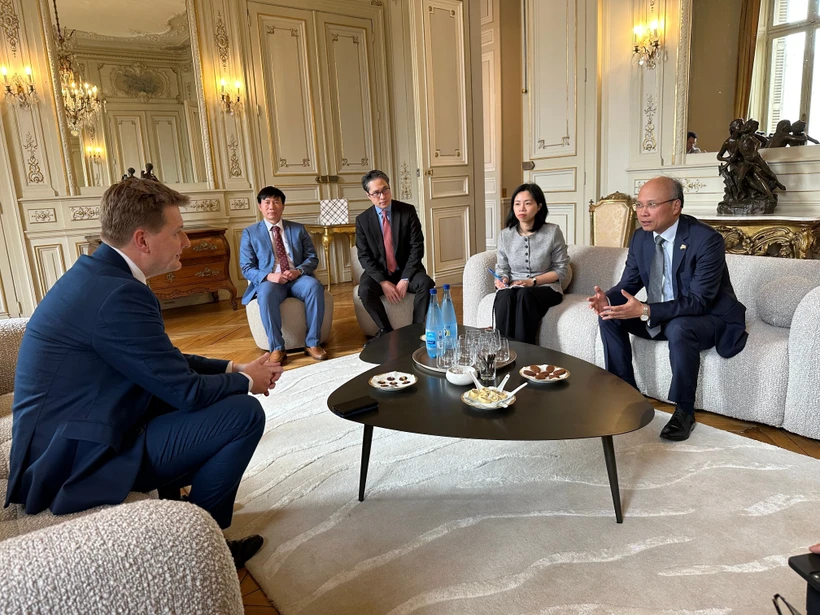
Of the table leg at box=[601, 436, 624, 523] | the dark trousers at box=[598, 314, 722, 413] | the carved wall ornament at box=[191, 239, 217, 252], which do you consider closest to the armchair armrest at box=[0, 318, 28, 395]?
the table leg at box=[601, 436, 624, 523]

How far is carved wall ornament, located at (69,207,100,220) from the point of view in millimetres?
5020

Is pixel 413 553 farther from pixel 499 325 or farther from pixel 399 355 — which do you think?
pixel 499 325

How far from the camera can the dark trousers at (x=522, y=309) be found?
9.98 feet

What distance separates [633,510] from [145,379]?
1.54 m

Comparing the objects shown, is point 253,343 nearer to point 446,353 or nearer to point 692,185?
point 446,353

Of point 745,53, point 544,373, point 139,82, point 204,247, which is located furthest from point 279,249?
point 745,53

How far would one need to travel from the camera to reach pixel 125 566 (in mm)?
771

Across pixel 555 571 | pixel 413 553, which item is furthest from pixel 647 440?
pixel 413 553

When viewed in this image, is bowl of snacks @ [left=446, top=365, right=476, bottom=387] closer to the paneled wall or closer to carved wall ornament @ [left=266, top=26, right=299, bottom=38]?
the paneled wall

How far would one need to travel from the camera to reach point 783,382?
2.27 metres

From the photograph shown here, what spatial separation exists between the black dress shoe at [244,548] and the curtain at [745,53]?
4383mm

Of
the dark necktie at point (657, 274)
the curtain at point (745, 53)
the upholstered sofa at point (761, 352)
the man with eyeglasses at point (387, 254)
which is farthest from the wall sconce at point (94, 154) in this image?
the curtain at point (745, 53)

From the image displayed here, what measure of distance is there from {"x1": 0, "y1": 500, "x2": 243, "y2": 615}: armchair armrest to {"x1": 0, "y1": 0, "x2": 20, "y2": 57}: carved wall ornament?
17.6 feet

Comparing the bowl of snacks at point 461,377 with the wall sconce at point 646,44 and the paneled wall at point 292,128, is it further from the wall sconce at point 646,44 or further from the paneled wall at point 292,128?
the wall sconce at point 646,44
